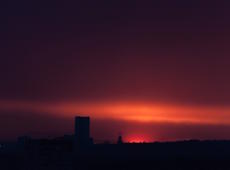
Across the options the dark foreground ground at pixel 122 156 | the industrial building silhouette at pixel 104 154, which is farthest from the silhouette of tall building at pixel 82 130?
the dark foreground ground at pixel 122 156

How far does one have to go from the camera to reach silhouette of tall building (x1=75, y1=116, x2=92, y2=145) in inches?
2672

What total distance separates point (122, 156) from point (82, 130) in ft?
16.4

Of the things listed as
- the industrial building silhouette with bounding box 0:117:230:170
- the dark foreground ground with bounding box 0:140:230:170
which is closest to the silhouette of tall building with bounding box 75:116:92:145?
the industrial building silhouette with bounding box 0:117:230:170

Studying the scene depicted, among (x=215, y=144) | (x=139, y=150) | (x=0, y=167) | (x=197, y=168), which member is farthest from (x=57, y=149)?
(x=215, y=144)

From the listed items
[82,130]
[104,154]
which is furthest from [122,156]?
[82,130]

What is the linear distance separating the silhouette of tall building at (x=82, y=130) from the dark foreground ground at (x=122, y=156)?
0.79 m

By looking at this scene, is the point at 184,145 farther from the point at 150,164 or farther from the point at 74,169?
the point at 74,169

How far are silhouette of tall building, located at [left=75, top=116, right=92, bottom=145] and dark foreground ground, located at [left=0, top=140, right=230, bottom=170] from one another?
79cm

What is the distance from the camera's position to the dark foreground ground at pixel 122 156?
202ft

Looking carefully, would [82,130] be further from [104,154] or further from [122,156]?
[122,156]

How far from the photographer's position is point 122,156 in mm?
70250

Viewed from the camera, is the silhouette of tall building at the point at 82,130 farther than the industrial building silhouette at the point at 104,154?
Yes

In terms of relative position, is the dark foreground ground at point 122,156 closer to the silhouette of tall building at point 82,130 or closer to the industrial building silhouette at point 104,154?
the industrial building silhouette at point 104,154

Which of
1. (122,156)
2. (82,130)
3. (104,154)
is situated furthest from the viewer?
(122,156)
